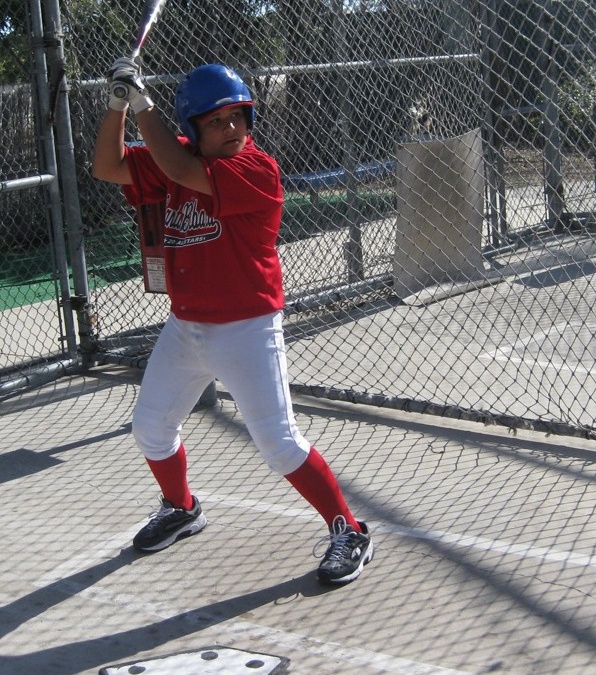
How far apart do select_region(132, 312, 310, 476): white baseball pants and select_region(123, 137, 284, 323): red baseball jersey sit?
0.06m

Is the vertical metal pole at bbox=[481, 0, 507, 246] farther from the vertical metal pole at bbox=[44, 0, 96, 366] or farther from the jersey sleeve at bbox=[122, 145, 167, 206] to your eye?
the jersey sleeve at bbox=[122, 145, 167, 206]

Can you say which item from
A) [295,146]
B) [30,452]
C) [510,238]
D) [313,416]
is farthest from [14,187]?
[510,238]

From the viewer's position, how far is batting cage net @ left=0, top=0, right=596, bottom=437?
5.87 metres

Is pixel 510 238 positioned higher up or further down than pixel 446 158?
further down

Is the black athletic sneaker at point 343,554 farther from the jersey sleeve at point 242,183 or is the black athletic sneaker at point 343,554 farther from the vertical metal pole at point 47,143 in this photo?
the vertical metal pole at point 47,143

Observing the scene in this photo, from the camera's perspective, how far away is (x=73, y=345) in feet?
20.6

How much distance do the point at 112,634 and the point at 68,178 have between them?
339cm

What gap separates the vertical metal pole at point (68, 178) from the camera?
19.2 ft

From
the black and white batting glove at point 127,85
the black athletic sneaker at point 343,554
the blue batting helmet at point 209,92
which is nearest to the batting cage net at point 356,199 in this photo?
the black athletic sneaker at point 343,554

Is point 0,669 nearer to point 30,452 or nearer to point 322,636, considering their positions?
point 322,636

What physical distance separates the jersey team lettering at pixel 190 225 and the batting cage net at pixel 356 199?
191cm

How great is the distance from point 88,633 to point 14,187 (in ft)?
9.97

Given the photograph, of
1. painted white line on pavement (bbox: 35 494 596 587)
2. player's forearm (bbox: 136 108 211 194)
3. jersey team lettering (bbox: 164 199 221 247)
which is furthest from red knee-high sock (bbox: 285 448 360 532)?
player's forearm (bbox: 136 108 211 194)

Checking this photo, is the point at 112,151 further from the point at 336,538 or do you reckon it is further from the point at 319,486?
the point at 336,538
